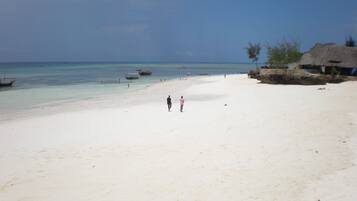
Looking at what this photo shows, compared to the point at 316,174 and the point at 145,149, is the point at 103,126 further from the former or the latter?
the point at 316,174

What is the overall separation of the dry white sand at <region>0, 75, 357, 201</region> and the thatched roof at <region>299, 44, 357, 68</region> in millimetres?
27668

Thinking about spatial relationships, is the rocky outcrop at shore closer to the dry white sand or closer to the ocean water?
the ocean water

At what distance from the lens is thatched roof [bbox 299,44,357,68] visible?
4550 cm

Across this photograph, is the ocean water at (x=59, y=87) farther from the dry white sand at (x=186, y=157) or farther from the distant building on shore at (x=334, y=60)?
the distant building on shore at (x=334, y=60)

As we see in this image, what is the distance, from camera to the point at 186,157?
1223cm

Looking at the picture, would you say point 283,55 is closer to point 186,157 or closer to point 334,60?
point 334,60

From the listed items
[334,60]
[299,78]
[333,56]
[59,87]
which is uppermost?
[333,56]

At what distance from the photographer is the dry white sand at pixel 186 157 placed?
30.5 ft

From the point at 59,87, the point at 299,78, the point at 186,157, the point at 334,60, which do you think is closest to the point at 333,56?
the point at 334,60

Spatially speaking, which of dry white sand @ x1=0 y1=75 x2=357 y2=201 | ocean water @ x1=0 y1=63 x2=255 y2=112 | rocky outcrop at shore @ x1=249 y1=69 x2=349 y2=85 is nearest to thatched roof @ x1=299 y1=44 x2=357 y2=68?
rocky outcrop at shore @ x1=249 y1=69 x2=349 y2=85

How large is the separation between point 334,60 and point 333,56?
0.84 meters

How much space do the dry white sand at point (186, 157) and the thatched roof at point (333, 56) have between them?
2767cm

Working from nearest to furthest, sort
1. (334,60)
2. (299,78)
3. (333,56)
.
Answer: (299,78) < (334,60) < (333,56)

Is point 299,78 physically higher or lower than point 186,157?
higher
